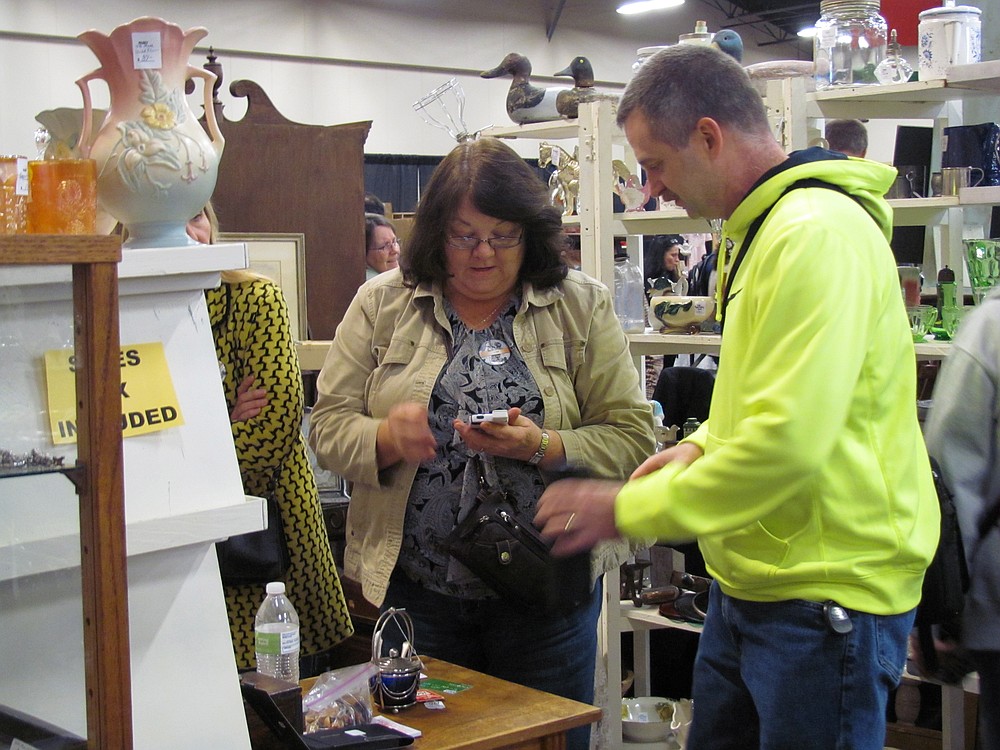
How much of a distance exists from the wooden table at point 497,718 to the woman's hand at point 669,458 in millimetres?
421

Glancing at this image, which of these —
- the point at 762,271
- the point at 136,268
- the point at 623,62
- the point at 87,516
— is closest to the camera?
the point at 87,516

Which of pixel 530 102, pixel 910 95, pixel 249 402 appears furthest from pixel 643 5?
pixel 249 402

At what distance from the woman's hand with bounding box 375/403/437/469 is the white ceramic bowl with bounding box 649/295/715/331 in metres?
1.45

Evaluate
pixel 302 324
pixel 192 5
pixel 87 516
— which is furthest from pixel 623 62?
pixel 87 516

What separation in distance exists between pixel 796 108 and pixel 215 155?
6.37ft

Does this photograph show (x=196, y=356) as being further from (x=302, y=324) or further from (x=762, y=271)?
(x=302, y=324)

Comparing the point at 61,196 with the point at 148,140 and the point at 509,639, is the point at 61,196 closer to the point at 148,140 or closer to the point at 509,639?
the point at 148,140

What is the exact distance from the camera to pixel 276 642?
1874 mm

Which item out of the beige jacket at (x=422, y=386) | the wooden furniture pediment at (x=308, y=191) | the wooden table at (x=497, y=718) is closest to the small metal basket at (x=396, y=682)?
the wooden table at (x=497, y=718)

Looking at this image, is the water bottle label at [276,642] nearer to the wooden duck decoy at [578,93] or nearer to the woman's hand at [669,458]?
the woman's hand at [669,458]

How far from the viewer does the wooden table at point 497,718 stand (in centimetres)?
178

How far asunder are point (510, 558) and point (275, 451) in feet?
2.16

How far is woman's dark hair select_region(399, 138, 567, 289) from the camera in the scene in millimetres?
2176

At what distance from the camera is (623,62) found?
13766 millimetres
